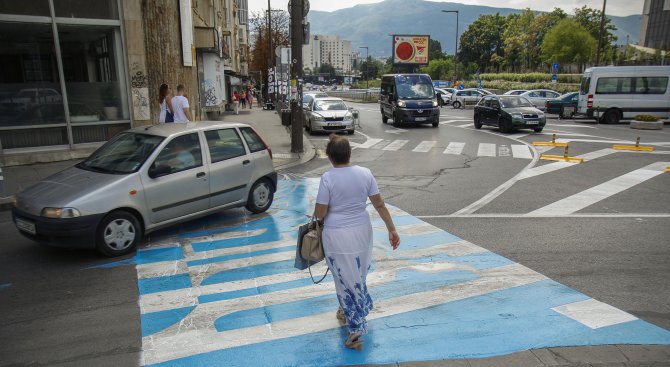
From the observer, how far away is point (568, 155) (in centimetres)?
1455

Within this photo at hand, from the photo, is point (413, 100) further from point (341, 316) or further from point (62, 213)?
point (341, 316)

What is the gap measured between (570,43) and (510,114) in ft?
129

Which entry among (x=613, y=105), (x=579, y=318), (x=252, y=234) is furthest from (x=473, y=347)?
(x=613, y=105)

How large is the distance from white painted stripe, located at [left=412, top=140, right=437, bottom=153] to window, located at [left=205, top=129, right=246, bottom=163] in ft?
31.1

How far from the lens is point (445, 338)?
4.30 m

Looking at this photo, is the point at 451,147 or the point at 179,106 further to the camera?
the point at 451,147

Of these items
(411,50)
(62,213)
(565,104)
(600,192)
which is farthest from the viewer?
(411,50)

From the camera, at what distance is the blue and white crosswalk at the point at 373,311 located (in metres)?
4.13

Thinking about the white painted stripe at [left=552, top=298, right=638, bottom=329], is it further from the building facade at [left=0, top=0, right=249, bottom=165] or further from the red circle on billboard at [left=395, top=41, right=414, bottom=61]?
the red circle on billboard at [left=395, top=41, right=414, bottom=61]

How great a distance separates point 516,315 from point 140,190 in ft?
16.1

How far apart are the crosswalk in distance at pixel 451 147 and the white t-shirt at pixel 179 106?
734 cm

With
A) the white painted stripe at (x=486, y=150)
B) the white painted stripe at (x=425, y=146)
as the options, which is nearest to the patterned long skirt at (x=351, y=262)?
the white painted stripe at (x=486, y=150)

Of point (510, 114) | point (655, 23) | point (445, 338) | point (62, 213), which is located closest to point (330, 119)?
point (510, 114)

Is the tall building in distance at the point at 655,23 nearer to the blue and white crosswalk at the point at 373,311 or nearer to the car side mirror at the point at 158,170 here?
the blue and white crosswalk at the point at 373,311
